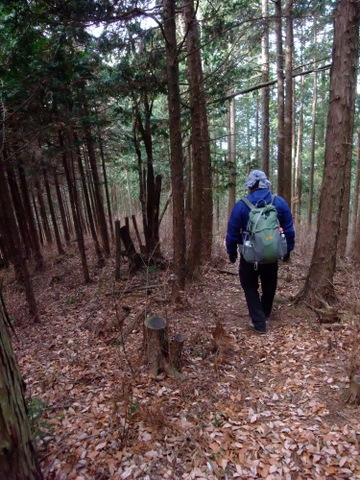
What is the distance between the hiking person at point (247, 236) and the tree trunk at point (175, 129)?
Result: 65.4 inches

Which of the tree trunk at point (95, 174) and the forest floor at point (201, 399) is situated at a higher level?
the tree trunk at point (95, 174)

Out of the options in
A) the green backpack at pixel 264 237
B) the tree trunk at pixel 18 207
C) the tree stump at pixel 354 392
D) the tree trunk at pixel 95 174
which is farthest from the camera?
the tree trunk at pixel 18 207

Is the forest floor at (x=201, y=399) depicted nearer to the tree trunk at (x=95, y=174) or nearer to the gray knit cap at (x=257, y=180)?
the gray knit cap at (x=257, y=180)

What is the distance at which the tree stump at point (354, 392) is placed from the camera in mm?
3004

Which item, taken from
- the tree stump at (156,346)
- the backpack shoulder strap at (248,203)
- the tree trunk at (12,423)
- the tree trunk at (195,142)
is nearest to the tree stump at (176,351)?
the tree stump at (156,346)

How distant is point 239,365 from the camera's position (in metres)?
4.01

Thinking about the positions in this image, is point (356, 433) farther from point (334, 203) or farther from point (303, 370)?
point (334, 203)

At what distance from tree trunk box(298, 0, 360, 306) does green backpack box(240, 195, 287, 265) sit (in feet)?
3.03

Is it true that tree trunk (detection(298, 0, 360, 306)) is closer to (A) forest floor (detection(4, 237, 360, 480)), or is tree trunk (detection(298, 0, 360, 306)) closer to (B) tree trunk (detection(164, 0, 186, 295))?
(A) forest floor (detection(4, 237, 360, 480))

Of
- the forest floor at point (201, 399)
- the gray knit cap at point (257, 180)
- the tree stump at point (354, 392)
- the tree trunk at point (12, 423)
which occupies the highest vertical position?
the gray knit cap at point (257, 180)

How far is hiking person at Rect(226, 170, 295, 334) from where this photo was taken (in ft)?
14.3

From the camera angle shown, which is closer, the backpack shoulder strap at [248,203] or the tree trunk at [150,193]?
the backpack shoulder strap at [248,203]

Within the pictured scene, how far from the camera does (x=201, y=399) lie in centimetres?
339

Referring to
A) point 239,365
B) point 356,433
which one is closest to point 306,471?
point 356,433
